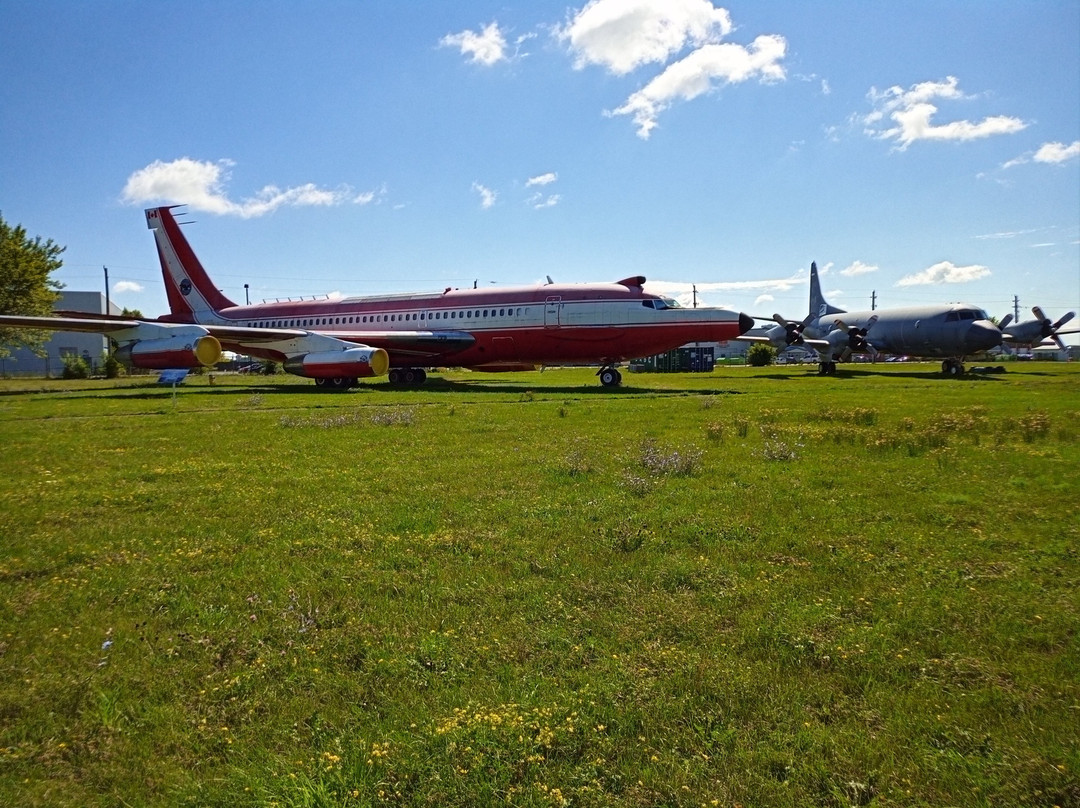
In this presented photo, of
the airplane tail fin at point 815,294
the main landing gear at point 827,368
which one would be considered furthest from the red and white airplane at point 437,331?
the airplane tail fin at point 815,294

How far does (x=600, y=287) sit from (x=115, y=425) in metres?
17.5

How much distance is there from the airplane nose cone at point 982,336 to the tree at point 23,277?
49.6 metres

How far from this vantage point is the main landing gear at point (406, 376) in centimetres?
3234

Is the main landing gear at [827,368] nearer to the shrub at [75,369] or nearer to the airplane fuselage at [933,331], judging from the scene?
the airplane fuselage at [933,331]

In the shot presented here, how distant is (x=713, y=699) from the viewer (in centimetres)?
320

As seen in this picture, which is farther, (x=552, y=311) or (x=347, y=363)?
(x=552, y=311)

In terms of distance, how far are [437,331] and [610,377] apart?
7.96 metres

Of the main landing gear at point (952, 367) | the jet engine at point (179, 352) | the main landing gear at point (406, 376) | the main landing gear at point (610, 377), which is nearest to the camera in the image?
the jet engine at point (179, 352)

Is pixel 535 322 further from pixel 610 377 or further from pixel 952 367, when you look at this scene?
pixel 952 367

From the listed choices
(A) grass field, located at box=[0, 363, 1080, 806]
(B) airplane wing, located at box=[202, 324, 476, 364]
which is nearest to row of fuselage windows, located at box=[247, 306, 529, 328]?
(B) airplane wing, located at box=[202, 324, 476, 364]

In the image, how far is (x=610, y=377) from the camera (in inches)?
1113

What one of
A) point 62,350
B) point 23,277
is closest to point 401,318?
point 23,277

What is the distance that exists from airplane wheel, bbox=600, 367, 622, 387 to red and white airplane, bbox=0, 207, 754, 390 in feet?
0.14

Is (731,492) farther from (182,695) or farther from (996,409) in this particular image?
(996,409)
